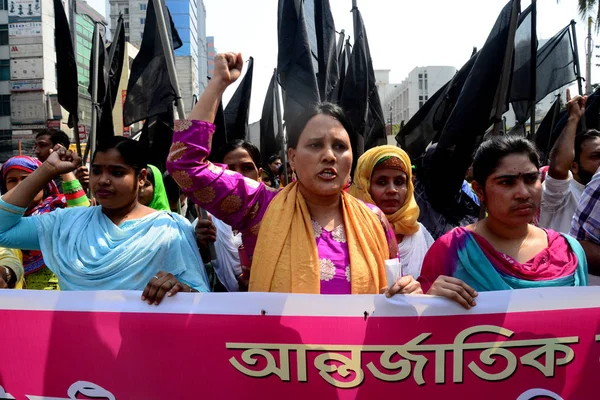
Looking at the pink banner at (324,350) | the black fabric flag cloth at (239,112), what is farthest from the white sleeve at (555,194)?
the black fabric flag cloth at (239,112)

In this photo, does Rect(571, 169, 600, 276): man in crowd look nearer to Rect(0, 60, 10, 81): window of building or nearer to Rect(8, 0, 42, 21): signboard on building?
Rect(8, 0, 42, 21): signboard on building

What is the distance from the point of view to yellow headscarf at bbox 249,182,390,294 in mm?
1710

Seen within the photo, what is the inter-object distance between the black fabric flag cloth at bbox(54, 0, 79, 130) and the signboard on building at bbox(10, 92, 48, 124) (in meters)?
27.9

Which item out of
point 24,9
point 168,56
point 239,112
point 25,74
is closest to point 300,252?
point 168,56

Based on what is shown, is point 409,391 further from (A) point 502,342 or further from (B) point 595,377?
(B) point 595,377

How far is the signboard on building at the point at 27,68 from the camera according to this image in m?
29.7

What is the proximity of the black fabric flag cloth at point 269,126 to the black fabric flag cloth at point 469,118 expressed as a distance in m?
4.86

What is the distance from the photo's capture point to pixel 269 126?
782 centimetres

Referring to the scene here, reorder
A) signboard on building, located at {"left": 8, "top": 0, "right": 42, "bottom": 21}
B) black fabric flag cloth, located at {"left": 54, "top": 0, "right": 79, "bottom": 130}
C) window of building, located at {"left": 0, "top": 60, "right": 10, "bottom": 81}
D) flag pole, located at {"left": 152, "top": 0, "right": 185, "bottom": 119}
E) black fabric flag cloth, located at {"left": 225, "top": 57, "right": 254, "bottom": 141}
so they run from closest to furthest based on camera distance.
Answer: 1. flag pole, located at {"left": 152, "top": 0, "right": 185, "bottom": 119}
2. black fabric flag cloth, located at {"left": 54, "top": 0, "right": 79, "bottom": 130}
3. black fabric flag cloth, located at {"left": 225, "top": 57, "right": 254, "bottom": 141}
4. signboard on building, located at {"left": 8, "top": 0, "right": 42, "bottom": 21}
5. window of building, located at {"left": 0, "top": 60, "right": 10, "bottom": 81}

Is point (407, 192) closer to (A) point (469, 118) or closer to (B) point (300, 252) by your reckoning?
(A) point (469, 118)

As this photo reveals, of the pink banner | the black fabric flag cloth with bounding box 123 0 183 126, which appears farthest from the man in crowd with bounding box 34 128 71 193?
the pink banner

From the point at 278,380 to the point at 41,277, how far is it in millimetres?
1860

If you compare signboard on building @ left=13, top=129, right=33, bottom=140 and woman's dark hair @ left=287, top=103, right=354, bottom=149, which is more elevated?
woman's dark hair @ left=287, top=103, right=354, bottom=149

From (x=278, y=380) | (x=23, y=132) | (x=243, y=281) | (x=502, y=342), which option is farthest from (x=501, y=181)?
(x=23, y=132)
